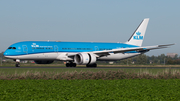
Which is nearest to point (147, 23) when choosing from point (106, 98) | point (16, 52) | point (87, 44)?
point (87, 44)

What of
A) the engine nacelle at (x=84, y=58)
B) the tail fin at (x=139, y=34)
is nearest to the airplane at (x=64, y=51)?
the engine nacelle at (x=84, y=58)

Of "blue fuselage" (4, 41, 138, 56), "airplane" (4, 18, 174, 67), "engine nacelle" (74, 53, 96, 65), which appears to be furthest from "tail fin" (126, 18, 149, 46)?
"engine nacelle" (74, 53, 96, 65)

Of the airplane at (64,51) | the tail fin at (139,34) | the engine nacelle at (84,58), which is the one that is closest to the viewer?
the engine nacelle at (84,58)

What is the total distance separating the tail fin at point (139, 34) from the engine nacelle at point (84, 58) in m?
12.0

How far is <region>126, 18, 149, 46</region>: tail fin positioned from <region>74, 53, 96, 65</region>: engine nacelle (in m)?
12.0

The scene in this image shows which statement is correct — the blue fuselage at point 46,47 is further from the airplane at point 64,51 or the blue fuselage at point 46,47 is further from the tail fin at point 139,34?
the tail fin at point 139,34

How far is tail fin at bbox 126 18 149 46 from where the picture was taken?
46.8 meters

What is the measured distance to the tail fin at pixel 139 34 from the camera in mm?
46812

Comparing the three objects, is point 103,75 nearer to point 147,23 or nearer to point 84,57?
point 84,57

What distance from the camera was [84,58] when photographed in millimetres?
36281

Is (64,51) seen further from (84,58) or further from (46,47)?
(84,58)

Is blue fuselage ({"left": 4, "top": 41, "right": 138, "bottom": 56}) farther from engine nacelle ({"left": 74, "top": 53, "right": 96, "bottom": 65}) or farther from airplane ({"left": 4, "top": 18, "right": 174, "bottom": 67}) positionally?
engine nacelle ({"left": 74, "top": 53, "right": 96, "bottom": 65})

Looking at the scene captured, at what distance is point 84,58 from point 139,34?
15114 mm

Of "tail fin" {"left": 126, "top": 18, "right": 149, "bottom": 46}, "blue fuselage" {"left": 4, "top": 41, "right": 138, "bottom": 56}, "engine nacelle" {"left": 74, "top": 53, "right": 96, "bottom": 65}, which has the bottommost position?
"engine nacelle" {"left": 74, "top": 53, "right": 96, "bottom": 65}
